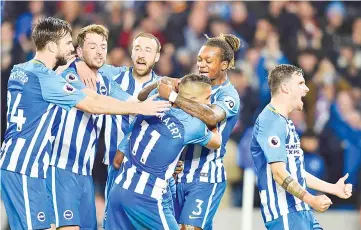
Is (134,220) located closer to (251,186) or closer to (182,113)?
(182,113)

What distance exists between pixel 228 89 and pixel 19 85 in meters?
1.89

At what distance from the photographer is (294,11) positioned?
41.0 feet

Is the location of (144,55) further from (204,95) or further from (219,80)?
(204,95)

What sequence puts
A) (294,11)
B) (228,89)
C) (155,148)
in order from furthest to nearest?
(294,11) < (228,89) < (155,148)

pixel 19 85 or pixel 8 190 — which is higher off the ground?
pixel 19 85

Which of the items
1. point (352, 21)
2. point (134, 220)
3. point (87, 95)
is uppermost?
point (352, 21)

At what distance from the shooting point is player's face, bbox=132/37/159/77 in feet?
25.8

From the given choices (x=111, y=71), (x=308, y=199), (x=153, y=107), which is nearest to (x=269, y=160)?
(x=308, y=199)

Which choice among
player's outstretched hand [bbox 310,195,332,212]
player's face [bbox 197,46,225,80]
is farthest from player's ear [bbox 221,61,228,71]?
player's outstretched hand [bbox 310,195,332,212]

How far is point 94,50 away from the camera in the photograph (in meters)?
7.51

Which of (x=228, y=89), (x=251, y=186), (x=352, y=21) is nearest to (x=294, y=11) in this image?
(x=352, y=21)

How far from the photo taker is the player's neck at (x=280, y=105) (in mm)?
6703

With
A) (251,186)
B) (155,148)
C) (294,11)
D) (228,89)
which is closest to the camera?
(155,148)

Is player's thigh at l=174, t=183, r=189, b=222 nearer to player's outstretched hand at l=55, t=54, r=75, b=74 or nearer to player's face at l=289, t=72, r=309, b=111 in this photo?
player's face at l=289, t=72, r=309, b=111
